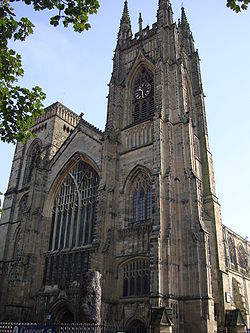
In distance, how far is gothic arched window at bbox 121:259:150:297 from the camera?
21406 millimetres

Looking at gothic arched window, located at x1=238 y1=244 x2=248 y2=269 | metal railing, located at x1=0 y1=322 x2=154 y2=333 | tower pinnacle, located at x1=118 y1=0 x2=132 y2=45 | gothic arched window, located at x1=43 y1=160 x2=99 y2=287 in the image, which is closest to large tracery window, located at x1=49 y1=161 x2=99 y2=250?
gothic arched window, located at x1=43 y1=160 x2=99 y2=287

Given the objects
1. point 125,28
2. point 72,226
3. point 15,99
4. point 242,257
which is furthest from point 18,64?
point 242,257

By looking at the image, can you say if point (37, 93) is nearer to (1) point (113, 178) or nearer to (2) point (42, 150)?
(1) point (113, 178)

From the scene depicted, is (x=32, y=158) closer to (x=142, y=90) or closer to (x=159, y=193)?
(x=142, y=90)

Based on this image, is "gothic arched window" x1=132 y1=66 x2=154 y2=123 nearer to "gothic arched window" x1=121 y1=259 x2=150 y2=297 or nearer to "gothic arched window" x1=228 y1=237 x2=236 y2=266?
"gothic arched window" x1=121 y1=259 x2=150 y2=297

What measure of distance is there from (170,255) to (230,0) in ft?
51.3

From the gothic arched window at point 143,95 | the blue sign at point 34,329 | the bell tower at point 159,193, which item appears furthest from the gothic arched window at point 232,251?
the blue sign at point 34,329

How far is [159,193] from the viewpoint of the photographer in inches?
861

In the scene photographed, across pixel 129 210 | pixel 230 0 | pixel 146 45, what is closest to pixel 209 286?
pixel 129 210

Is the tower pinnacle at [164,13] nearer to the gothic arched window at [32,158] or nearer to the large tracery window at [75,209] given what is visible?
the large tracery window at [75,209]

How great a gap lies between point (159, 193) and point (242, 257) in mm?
18043

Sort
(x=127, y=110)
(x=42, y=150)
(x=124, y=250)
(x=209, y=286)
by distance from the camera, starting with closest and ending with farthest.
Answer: (x=209, y=286), (x=124, y=250), (x=127, y=110), (x=42, y=150)

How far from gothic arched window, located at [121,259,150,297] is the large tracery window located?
4.35 metres

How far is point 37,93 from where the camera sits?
10711mm
